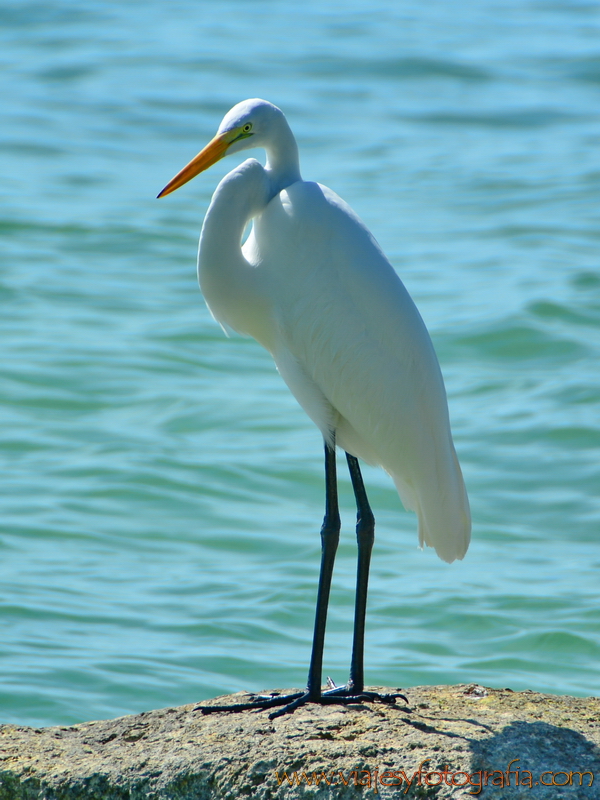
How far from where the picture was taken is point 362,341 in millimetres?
4223

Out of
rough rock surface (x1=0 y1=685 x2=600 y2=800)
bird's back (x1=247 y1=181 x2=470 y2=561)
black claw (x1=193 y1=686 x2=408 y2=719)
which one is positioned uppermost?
bird's back (x1=247 y1=181 x2=470 y2=561)

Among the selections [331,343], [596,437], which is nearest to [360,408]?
[331,343]

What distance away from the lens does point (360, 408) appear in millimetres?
4277

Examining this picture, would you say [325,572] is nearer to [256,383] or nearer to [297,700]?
[297,700]

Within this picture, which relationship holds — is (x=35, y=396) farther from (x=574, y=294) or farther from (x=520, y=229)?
(x=520, y=229)

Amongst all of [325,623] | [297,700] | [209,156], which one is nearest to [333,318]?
[209,156]

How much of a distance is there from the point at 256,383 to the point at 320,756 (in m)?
7.50

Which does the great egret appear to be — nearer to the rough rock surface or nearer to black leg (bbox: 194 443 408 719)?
black leg (bbox: 194 443 408 719)

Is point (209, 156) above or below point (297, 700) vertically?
above

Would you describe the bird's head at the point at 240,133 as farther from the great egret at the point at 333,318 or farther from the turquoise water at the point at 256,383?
the turquoise water at the point at 256,383

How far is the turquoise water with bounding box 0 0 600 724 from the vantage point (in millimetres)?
6684

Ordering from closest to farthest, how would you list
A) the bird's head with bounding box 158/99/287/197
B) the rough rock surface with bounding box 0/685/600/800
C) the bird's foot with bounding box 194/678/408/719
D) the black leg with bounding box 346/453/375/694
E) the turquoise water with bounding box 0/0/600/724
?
1. the rough rock surface with bounding box 0/685/600/800
2. the bird's foot with bounding box 194/678/408/719
3. the black leg with bounding box 346/453/375/694
4. the bird's head with bounding box 158/99/287/197
5. the turquoise water with bounding box 0/0/600/724

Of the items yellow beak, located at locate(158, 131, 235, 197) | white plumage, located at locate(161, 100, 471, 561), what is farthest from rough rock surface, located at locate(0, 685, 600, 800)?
yellow beak, located at locate(158, 131, 235, 197)

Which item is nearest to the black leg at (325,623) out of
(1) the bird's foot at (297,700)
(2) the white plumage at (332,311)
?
(1) the bird's foot at (297,700)
